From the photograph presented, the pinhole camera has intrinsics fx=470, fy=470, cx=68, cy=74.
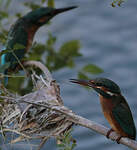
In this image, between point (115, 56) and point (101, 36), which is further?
point (101, 36)

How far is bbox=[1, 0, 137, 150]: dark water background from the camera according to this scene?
19.8 feet

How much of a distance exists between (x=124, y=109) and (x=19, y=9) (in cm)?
460

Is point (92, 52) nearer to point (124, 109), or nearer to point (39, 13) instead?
point (39, 13)

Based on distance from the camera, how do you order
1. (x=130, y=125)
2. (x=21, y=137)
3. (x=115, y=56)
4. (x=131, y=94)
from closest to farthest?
1. (x=21, y=137)
2. (x=130, y=125)
3. (x=131, y=94)
4. (x=115, y=56)

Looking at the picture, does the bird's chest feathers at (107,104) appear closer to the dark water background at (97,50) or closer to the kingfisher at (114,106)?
the kingfisher at (114,106)

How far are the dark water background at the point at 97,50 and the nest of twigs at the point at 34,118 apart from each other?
2.82m

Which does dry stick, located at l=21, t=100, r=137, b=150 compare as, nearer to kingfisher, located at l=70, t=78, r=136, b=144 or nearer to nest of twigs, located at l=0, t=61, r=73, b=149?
nest of twigs, located at l=0, t=61, r=73, b=149

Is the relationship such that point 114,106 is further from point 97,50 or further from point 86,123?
point 97,50

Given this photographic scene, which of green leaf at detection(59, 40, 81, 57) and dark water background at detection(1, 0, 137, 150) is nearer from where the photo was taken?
green leaf at detection(59, 40, 81, 57)

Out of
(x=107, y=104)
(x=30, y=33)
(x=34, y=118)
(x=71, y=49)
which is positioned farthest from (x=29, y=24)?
(x=34, y=118)

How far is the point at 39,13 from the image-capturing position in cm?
467

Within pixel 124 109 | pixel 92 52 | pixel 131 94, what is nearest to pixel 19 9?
pixel 92 52

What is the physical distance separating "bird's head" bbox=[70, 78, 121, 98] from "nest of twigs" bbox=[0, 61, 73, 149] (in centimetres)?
21

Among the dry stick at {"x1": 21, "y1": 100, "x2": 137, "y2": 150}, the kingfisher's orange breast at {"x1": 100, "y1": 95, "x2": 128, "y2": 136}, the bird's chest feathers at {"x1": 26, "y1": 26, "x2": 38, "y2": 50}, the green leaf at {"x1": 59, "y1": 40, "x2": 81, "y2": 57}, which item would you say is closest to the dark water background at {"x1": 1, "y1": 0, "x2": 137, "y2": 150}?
the bird's chest feathers at {"x1": 26, "y1": 26, "x2": 38, "y2": 50}
